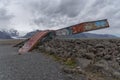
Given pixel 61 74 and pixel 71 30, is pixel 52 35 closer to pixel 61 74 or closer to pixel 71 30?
pixel 71 30

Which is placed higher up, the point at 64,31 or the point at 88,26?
the point at 88,26

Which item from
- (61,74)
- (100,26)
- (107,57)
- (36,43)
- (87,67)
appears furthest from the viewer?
(100,26)

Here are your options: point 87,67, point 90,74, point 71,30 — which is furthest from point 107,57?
point 71,30

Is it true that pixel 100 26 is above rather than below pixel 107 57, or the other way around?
above

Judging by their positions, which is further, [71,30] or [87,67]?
[71,30]

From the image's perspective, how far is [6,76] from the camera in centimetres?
1395

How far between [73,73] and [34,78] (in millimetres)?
2357

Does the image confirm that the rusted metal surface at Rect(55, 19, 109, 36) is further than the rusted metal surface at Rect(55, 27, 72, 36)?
No

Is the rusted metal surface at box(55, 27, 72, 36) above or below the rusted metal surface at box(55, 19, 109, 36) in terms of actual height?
below

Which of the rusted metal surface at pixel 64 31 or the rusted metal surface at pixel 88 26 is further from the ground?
the rusted metal surface at pixel 88 26

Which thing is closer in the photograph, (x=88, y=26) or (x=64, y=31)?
(x=88, y=26)

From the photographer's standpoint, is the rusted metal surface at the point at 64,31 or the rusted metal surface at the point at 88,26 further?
the rusted metal surface at the point at 64,31

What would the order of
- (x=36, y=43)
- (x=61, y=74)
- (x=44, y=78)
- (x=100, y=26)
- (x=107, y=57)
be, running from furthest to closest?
(x=100, y=26)
(x=36, y=43)
(x=107, y=57)
(x=61, y=74)
(x=44, y=78)

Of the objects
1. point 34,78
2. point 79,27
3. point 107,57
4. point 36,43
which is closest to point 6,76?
point 34,78
